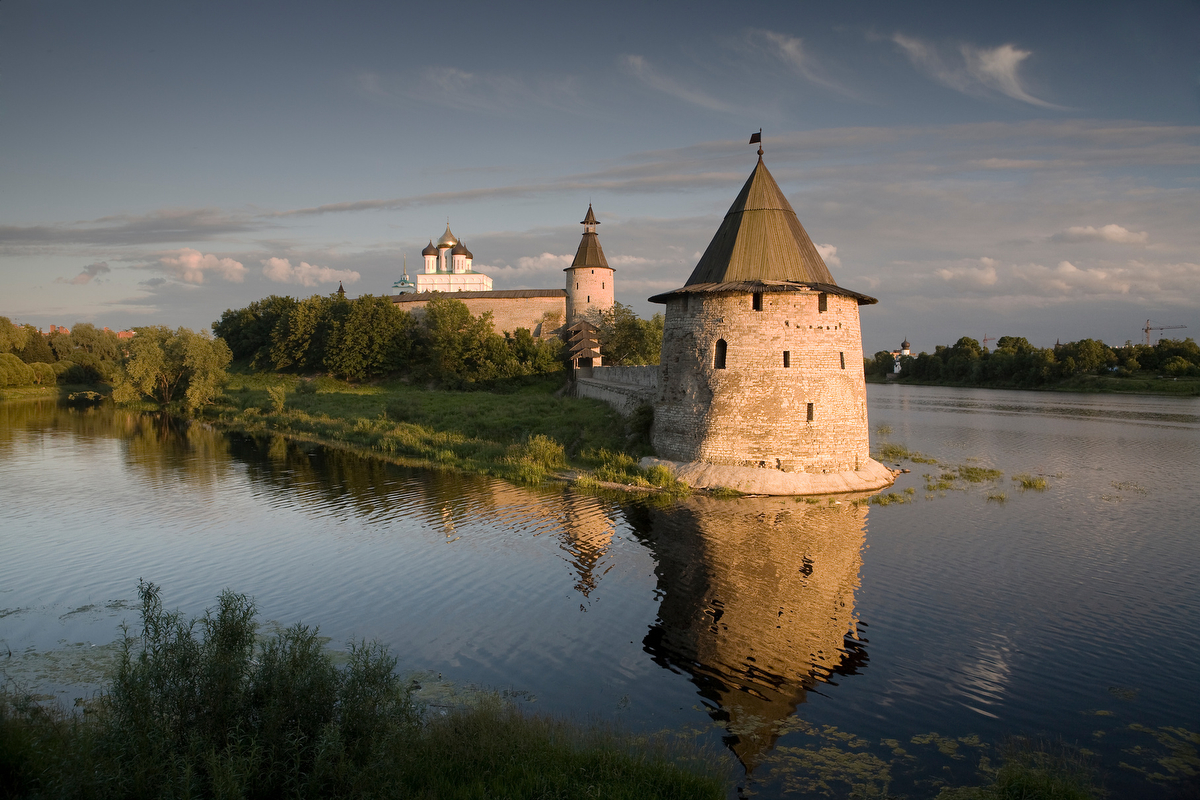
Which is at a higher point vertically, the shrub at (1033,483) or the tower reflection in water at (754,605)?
the shrub at (1033,483)

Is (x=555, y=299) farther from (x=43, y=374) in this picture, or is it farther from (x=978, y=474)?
(x=43, y=374)

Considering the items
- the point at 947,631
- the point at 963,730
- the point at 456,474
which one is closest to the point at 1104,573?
the point at 947,631

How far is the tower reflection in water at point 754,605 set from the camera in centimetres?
793

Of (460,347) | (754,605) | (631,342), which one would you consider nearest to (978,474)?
(754,605)

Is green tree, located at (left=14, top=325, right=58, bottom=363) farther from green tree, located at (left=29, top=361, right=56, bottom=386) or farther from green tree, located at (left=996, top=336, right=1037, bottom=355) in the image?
green tree, located at (left=996, top=336, right=1037, bottom=355)

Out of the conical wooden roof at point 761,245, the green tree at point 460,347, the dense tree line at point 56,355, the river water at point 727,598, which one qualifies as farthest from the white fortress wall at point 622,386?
the dense tree line at point 56,355

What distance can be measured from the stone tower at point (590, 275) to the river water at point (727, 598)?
101 ft

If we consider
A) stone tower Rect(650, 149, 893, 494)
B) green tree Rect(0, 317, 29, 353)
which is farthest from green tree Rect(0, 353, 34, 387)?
stone tower Rect(650, 149, 893, 494)

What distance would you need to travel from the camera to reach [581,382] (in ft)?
120

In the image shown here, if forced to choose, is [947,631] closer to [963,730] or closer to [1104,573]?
[963,730]

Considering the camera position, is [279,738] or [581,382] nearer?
[279,738]

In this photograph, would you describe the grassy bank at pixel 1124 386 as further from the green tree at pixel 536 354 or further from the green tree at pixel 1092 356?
the green tree at pixel 536 354

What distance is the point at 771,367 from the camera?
1825cm

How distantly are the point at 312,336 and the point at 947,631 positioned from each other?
156 feet
